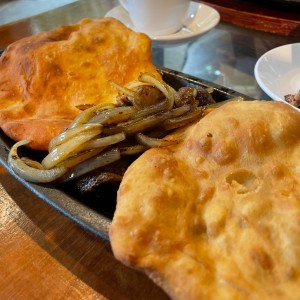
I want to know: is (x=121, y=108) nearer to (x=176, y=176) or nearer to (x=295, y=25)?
(x=176, y=176)

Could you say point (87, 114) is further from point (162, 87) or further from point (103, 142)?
point (162, 87)

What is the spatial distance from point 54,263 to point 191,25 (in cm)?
208

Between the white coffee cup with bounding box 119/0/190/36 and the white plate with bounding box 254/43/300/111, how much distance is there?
0.71m

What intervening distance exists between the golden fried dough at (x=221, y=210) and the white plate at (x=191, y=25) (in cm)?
125

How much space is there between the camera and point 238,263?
0.94 metres

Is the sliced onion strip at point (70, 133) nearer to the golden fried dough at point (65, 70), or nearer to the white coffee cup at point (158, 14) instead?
the golden fried dough at point (65, 70)

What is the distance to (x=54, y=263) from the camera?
50.7 inches

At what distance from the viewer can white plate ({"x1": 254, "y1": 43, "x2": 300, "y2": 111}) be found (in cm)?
211

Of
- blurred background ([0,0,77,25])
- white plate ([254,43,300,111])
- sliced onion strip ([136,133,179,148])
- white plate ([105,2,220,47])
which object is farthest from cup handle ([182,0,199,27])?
blurred background ([0,0,77,25])

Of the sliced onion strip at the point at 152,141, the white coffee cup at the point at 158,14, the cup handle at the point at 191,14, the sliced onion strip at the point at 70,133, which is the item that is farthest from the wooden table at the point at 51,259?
the cup handle at the point at 191,14

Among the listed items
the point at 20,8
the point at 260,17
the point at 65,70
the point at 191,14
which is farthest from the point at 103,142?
the point at 20,8

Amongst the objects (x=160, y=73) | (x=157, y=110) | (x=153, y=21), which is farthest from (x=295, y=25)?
(x=157, y=110)

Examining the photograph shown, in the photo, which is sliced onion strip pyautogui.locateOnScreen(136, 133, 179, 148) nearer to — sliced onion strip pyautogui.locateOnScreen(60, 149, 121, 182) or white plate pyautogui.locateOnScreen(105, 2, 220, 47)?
sliced onion strip pyautogui.locateOnScreen(60, 149, 121, 182)

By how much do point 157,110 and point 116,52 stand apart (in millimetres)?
541
